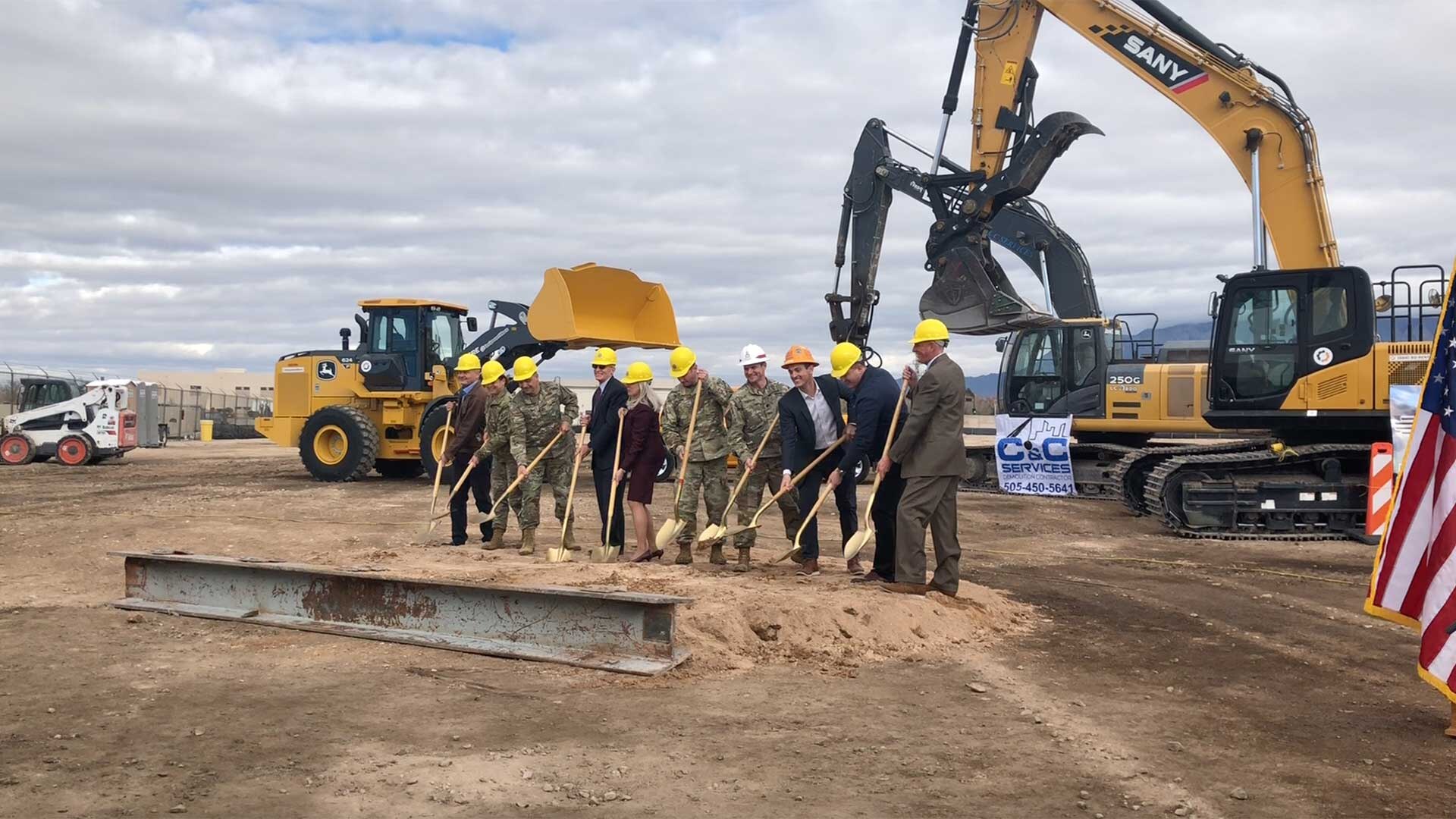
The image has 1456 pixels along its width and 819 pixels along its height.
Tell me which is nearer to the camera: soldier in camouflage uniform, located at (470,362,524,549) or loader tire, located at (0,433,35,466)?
soldier in camouflage uniform, located at (470,362,524,549)

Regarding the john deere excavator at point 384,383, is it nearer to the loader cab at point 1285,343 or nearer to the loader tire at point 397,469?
the loader tire at point 397,469

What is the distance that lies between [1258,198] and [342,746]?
46.0ft

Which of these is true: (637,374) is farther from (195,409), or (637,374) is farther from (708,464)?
(195,409)

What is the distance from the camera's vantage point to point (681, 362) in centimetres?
1097

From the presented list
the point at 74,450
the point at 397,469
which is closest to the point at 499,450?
the point at 397,469

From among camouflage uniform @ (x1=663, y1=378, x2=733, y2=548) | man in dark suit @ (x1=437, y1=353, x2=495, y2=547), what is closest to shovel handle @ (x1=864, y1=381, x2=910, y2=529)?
camouflage uniform @ (x1=663, y1=378, x2=733, y2=548)

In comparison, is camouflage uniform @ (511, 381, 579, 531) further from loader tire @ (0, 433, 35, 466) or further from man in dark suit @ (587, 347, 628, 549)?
loader tire @ (0, 433, 35, 466)

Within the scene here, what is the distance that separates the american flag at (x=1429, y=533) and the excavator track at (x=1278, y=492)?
8641 millimetres

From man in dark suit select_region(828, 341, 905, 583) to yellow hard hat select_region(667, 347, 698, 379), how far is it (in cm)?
168

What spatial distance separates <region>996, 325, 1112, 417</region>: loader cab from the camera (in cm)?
1866

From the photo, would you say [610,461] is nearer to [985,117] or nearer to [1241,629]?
[1241,629]

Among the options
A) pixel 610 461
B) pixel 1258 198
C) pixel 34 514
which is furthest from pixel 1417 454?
pixel 34 514

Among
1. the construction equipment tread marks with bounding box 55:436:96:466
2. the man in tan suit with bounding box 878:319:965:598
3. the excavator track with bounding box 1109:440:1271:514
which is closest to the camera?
the man in tan suit with bounding box 878:319:965:598

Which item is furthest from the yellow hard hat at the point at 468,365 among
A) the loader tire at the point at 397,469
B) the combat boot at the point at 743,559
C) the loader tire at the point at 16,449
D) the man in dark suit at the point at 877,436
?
the loader tire at the point at 16,449
